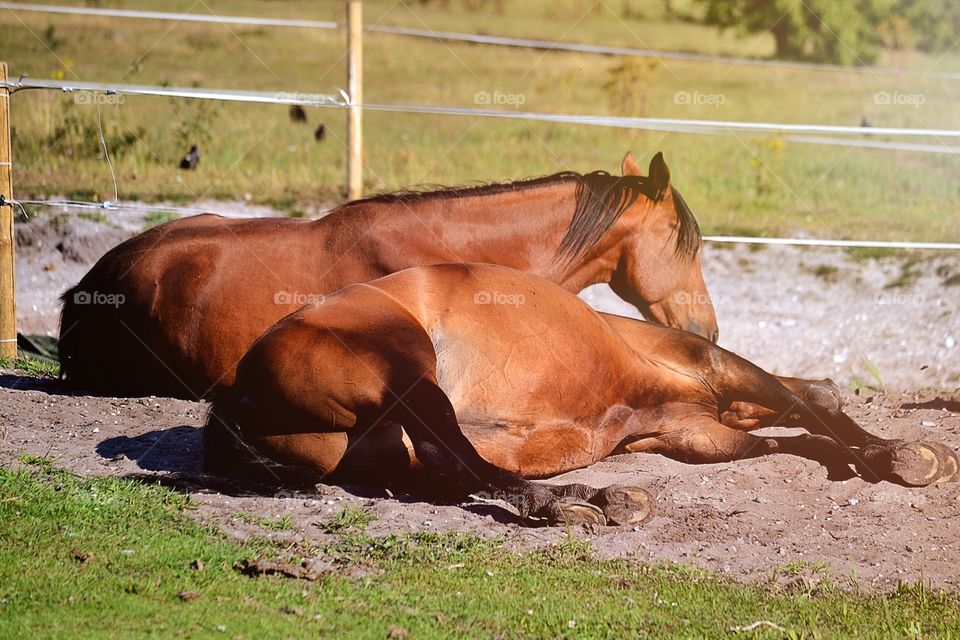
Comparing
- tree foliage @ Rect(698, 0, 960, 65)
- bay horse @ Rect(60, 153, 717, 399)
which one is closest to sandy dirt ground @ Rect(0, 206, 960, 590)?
bay horse @ Rect(60, 153, 717, 399)

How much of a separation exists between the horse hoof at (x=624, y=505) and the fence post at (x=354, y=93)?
417 centimetres

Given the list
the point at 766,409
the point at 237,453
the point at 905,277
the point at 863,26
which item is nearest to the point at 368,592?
the point at 237,453

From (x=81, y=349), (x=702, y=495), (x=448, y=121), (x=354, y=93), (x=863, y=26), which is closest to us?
(x=702, y=495)

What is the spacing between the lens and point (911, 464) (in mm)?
4332

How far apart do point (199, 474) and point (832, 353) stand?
4638mm

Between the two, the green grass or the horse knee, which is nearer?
the green grass

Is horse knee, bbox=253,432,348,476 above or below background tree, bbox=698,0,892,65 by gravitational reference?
below

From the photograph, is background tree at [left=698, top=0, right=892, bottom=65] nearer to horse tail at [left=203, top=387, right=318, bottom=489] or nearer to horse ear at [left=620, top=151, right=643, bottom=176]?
horse ear at [left=620, top=151, right=643, bottom=176]

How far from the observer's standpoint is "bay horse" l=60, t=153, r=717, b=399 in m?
5.38

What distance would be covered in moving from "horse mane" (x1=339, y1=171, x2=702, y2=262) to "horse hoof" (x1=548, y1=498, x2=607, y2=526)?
1919 millimetres

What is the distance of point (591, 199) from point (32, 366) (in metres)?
3.31

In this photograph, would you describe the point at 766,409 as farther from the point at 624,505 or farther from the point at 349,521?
the point at 349,521

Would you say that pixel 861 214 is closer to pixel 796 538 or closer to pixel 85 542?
pixel 796 538

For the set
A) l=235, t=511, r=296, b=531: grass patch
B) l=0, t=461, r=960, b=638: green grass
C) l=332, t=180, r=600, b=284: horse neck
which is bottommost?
l=0, t=461, r=960, b=638: green grass
